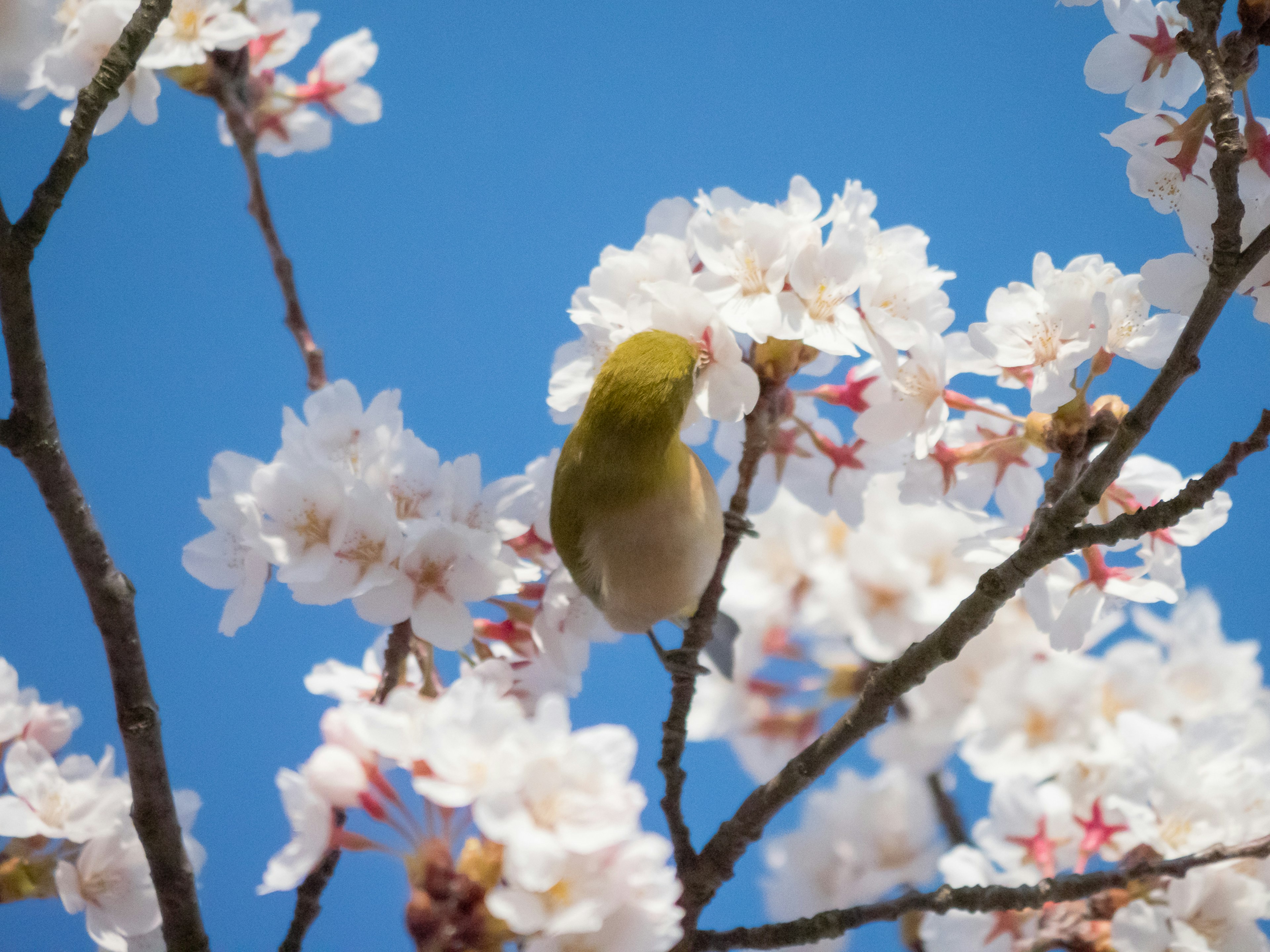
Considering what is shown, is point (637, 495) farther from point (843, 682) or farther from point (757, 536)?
Answer: point (843, 682)

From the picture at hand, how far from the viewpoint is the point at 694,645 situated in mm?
626

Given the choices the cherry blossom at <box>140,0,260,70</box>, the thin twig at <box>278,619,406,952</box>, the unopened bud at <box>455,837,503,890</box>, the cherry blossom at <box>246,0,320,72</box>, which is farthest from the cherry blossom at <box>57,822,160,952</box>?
the cherry blossom at <box>246,0,320,72</box>

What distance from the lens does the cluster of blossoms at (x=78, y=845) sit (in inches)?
22.9

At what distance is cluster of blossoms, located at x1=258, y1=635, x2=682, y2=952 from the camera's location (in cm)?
40

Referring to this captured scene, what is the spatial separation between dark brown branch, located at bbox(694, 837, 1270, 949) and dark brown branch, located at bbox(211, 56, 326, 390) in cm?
49

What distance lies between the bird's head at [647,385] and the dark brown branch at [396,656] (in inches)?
6.2

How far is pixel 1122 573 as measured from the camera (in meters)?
0.56

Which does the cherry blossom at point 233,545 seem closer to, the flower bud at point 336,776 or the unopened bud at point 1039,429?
the flower bud at point 336,776

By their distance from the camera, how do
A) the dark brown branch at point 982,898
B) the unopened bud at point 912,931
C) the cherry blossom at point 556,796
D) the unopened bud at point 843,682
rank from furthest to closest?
1. the unopened bud at point 843,682
2. the unopened bud at point 912,931
3. the dark brown branch at point 982,898
4. the cherry blossom at point 556,796

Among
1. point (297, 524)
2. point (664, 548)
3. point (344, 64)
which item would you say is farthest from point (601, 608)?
point (344, 64)

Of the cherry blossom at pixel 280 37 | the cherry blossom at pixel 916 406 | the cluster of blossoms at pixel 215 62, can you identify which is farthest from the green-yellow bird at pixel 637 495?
the cherry blossom at pixel 280 37

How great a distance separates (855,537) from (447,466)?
453 millimetres

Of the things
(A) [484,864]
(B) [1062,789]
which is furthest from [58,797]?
(B) [1062,789]

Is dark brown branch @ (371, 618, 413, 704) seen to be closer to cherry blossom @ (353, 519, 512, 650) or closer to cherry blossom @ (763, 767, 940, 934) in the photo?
cherry blossom @ (353, 519, 512, 650)
